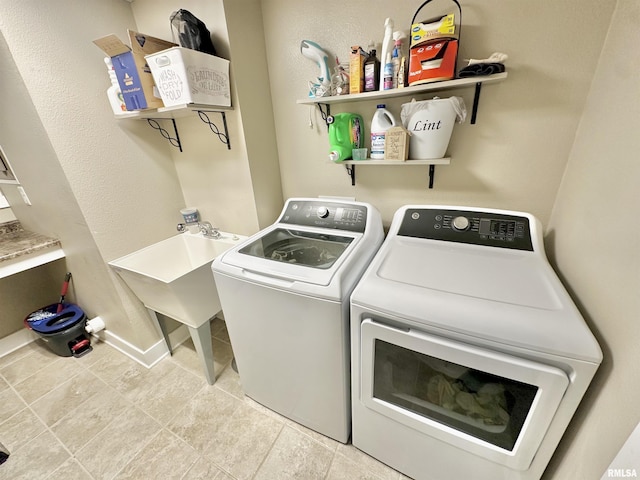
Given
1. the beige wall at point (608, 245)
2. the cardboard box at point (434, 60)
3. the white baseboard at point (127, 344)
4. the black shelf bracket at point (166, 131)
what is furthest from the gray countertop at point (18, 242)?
the beige wall at point (608, 245)

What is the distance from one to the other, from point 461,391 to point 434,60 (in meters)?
1.26

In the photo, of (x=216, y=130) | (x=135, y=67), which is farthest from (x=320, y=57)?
(x=135, y=67)

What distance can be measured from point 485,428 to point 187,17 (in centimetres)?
207

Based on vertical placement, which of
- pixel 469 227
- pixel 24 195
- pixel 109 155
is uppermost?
pixel 109 155

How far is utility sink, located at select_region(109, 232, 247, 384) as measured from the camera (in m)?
1.33

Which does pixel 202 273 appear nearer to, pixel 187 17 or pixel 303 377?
pixel 303 377

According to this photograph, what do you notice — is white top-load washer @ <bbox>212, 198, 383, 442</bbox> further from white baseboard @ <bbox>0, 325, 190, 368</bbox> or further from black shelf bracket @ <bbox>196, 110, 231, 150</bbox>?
white baseboard @ <bbox>0, 325, 190, 368</bbox>

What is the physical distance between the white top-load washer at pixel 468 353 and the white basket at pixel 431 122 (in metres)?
0.34

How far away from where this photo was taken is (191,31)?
116cm

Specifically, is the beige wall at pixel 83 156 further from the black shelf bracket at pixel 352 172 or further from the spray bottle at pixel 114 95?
the black shelf bracket at pixel 352 172

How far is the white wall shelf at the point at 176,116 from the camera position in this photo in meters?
1.21

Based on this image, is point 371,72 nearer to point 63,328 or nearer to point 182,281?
point 182,281

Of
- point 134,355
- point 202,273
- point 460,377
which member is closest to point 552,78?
point 460,377

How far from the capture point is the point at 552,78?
0.98 metres
